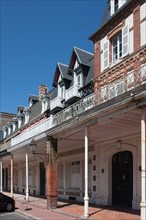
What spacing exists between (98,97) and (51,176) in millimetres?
5232

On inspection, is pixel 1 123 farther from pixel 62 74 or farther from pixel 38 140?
pixel 38 140

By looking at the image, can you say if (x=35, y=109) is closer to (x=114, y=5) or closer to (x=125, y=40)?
(x=114, y=5)

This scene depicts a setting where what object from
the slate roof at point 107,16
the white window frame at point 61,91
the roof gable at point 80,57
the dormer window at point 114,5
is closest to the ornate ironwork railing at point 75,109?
the slate roof at point 107,16

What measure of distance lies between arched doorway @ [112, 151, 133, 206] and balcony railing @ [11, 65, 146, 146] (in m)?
3.51

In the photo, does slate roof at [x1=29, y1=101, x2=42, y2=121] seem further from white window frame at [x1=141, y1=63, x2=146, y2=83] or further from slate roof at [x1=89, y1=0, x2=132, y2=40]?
Result: white window frame at [x1=141, y1=63, x2=146, y2=83]

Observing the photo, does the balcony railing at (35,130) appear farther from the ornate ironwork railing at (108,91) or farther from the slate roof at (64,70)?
the slate roof at (64,70)

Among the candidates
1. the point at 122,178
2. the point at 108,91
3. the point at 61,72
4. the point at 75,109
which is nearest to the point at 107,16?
the point at 75,109

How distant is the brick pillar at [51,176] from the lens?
15.7m

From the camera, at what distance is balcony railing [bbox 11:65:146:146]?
35.0 ft

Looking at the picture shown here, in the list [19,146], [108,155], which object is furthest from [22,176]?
[108,155]

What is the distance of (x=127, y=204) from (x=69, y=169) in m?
7.11

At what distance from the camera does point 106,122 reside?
12.2m

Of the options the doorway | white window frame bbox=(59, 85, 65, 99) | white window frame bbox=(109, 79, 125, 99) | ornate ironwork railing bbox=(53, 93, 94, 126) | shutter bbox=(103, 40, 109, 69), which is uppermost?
shutter bbox=(103, 40, 109, 69)

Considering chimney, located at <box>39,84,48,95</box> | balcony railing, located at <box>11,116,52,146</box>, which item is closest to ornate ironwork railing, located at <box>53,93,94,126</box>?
balcony railing, located at <box>11,116,52,146</box>
